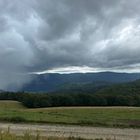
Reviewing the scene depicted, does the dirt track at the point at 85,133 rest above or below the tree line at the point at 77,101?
below

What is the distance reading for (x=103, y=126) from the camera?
148 ft

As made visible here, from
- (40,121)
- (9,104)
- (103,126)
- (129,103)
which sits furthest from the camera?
(129,103)

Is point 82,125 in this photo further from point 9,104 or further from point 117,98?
point 117,98

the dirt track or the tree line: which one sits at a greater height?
the tree line

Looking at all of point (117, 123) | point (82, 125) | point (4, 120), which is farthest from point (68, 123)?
point (4, 120)

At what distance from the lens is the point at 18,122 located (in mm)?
49094

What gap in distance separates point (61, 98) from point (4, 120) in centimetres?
5918

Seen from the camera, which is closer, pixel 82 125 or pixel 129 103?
pixel 82 125

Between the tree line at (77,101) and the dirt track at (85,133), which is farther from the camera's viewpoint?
the tree line at (77,101)

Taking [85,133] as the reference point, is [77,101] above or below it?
above

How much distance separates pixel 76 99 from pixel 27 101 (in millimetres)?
13954

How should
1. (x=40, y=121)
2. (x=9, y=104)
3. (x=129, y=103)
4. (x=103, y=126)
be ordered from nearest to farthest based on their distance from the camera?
(x=103, y=126)
(x=40, y=121)
(x=9, y=104)
(x=129, y=103)

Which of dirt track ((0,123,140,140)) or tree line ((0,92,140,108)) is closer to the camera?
dirt track ((0,123,140,140))

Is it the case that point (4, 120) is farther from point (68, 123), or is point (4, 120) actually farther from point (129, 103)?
point (129, 103)
